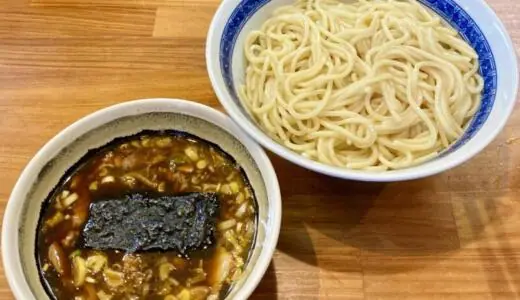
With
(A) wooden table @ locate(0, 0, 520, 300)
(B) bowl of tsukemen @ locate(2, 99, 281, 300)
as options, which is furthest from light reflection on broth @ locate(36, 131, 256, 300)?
(A) wooden table @ locate(0, 0, 520, 300)

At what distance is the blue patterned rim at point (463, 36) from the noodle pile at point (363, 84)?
24mm

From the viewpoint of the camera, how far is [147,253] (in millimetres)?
1112

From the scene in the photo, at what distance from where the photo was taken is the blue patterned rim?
4.16 feet

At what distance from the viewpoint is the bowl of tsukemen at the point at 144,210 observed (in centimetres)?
106

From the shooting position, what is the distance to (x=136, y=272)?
1.09 m

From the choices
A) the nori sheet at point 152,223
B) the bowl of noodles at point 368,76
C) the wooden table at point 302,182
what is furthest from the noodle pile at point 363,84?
the nori sheet at point 152,223

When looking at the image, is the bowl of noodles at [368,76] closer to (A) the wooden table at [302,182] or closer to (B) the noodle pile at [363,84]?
(B) the noodle pile at [363,84]

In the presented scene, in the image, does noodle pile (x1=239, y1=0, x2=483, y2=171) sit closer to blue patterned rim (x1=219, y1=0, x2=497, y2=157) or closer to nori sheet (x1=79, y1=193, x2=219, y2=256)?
blue patterned rim (x1=219, y1=0, x2=497, y2=157)

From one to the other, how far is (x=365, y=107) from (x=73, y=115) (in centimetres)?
79

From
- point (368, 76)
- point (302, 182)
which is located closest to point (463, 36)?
point (368, 76)

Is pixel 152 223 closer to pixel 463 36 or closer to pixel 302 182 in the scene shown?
pixel 302 182

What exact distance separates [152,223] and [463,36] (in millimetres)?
952

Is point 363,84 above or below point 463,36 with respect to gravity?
below

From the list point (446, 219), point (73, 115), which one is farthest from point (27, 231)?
point (446, 219)
